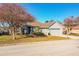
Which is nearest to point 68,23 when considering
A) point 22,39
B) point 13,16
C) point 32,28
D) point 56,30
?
point 56,30

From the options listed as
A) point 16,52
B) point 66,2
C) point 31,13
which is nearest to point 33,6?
point 31,13

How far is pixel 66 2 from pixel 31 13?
2.05 meters

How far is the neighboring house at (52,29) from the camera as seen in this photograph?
14.1m

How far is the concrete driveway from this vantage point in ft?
40.0

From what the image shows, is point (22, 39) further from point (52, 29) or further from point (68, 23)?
point (68, 23)

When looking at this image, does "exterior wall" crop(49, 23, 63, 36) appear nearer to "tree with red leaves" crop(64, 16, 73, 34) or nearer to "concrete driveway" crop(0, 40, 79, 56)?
"tree with red leaves" crop(64, 16, 73, 34)

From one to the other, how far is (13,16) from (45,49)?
3580 mm

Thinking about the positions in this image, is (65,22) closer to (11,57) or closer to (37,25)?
(37,25)

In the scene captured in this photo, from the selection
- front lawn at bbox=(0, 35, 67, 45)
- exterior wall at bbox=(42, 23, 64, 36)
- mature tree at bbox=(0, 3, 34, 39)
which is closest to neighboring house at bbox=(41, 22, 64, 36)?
exterior wall at bbox=(42, 23, 64, 36)

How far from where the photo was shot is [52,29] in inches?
573

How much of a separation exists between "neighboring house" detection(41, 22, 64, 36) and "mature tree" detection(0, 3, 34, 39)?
2.87ft

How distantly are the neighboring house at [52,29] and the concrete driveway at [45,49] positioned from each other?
1.82ft

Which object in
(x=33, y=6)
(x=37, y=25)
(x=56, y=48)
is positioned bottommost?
(x=56, y=48)

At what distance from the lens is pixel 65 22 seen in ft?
45.6
